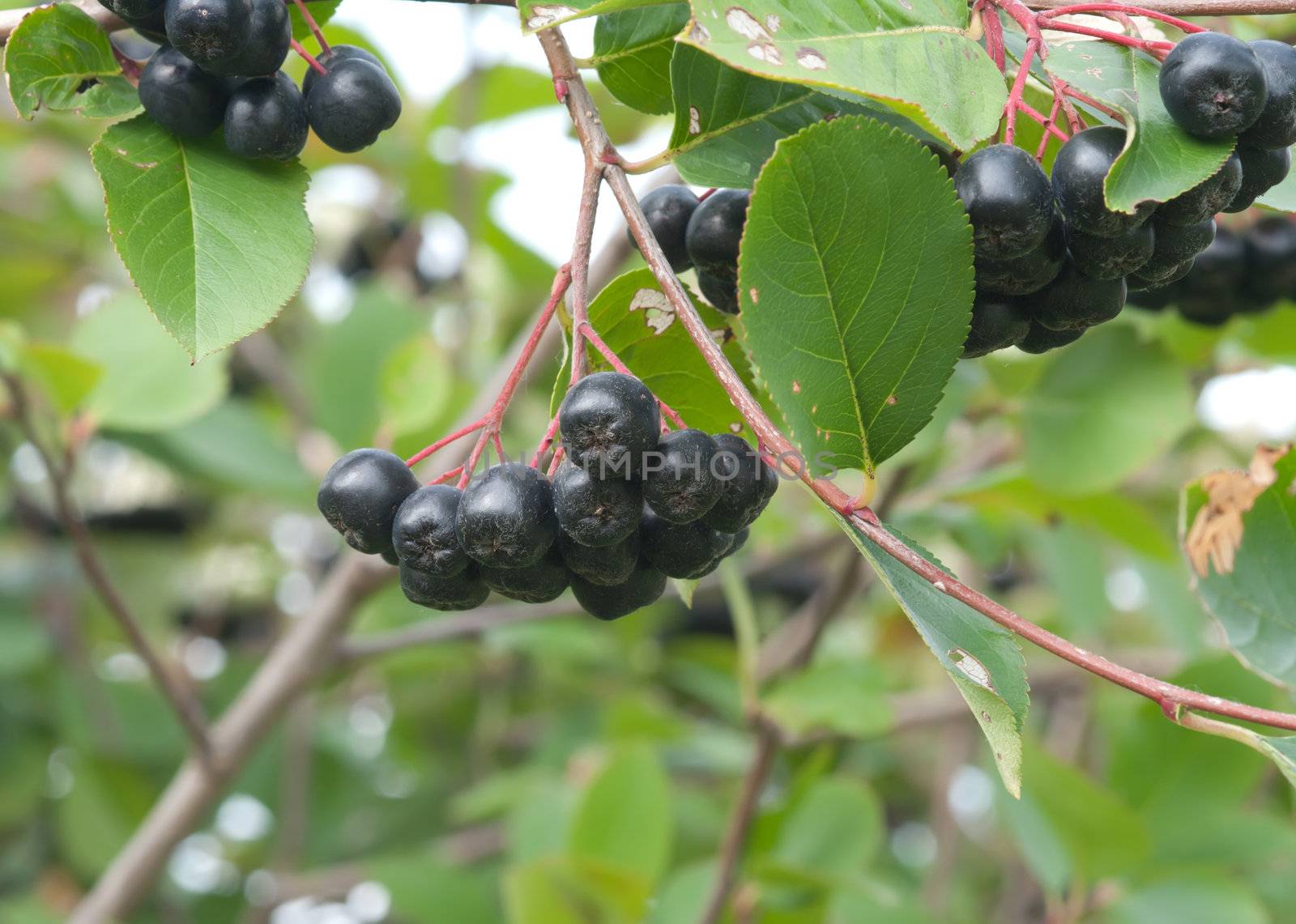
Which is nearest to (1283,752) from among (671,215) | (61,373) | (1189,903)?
(671,215)

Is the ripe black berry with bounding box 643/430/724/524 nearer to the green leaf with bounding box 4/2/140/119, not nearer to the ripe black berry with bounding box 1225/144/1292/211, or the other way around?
the ripe black berry with bounding box 1225/144/1292/211

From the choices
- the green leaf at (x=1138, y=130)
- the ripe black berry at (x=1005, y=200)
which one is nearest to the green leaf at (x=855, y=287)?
the ripe black berry at (x=1005, y=200)

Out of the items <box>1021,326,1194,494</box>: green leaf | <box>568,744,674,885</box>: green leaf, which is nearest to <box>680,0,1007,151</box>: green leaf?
<box>1021,326,1194,494</box>: green leaf

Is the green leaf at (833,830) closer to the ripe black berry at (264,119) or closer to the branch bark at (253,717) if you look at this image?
the branch bark at (253,717)

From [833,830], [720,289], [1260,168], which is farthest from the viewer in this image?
[833,830]

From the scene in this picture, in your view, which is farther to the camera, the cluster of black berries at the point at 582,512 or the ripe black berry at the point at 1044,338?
the ripe black berry at the point at 1044,338

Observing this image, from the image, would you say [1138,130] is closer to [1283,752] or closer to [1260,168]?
[1260,168]
